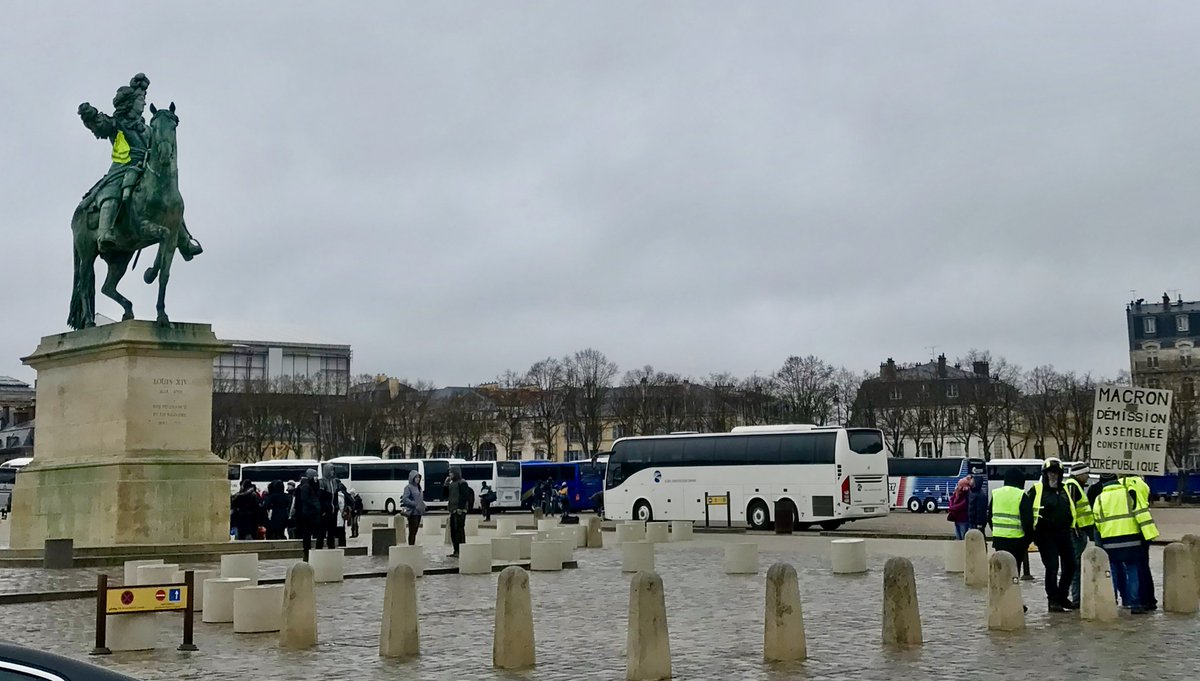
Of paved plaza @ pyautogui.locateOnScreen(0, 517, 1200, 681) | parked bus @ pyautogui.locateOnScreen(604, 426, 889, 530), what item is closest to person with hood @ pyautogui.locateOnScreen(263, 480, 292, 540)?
paved plaza @ pyautogui.locateOnScreen(0, 517, 1200, 681)

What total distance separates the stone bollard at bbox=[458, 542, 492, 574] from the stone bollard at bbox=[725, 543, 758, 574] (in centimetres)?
435

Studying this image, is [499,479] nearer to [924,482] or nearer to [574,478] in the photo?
[574,478]

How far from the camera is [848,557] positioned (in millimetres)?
23688

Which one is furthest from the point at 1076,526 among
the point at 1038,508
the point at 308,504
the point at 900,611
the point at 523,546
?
the point at 308,504

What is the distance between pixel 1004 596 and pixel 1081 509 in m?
2.64

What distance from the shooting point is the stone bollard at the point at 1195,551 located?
16.4 m

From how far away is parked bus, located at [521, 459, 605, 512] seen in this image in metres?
68.8

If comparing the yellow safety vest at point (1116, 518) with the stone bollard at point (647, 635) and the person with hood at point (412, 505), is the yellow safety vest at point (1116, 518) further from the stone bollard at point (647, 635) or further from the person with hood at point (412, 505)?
the person with hood at point (412, 505)

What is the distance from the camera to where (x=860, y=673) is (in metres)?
11.5

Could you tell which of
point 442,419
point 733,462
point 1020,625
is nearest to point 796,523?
point 733,462

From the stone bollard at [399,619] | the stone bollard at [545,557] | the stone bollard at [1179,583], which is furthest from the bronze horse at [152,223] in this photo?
the stone bollard at [1179,583]

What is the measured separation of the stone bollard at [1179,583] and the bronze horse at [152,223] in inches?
702

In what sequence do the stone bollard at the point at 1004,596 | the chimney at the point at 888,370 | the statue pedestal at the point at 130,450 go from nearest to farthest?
the stone bollard at the point at 1004,596 < the statue pedestal at the point at 130,450 < the chimney at the point at 888,370

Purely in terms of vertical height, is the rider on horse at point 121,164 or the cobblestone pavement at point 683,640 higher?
the rider on horse at point 121,164
